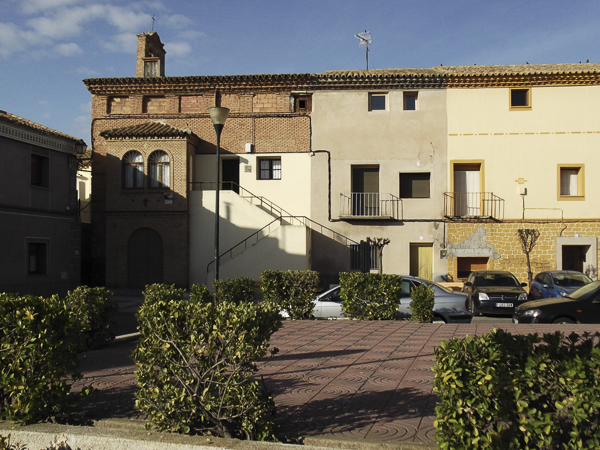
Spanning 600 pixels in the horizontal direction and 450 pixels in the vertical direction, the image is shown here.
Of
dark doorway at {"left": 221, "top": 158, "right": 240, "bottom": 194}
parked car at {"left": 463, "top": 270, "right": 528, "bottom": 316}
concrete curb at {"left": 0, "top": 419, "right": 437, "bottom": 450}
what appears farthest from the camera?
dark doorway at {"left": 221, "top": 158, "right": 240, "bottom": 194}

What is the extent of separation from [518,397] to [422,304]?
361 inches

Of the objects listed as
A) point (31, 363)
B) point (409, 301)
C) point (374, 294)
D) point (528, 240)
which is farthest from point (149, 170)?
point (31, 363)

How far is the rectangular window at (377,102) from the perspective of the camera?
2388cm

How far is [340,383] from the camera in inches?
256

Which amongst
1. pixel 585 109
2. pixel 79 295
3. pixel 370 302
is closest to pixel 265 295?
pixel 370 302

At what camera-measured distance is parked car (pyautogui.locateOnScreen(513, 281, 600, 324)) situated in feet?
40.3

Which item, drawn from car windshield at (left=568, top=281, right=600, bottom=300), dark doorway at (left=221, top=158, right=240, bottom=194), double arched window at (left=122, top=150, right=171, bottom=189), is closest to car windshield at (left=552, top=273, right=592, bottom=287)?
car windshield at (left=568, top=281, right=600, bottom=300)

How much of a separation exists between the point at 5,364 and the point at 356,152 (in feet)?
65.8

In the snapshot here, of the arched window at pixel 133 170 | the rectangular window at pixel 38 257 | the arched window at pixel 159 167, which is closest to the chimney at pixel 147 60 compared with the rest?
the arched window at pixel 133 170

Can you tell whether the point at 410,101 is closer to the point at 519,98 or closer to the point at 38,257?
the point at 519,98

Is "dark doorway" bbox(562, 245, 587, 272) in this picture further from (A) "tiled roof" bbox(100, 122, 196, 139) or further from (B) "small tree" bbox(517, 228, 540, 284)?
(A) "tiled roof" bbox(100, 122, 196, 139)

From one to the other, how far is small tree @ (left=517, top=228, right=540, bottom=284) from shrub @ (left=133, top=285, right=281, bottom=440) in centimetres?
2036

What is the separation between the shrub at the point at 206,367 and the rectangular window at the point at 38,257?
18.1 metres

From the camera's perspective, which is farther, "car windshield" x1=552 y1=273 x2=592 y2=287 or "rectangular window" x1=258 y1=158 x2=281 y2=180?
"rectangular window" x1=258 y1=158 x2=281 y2=180
